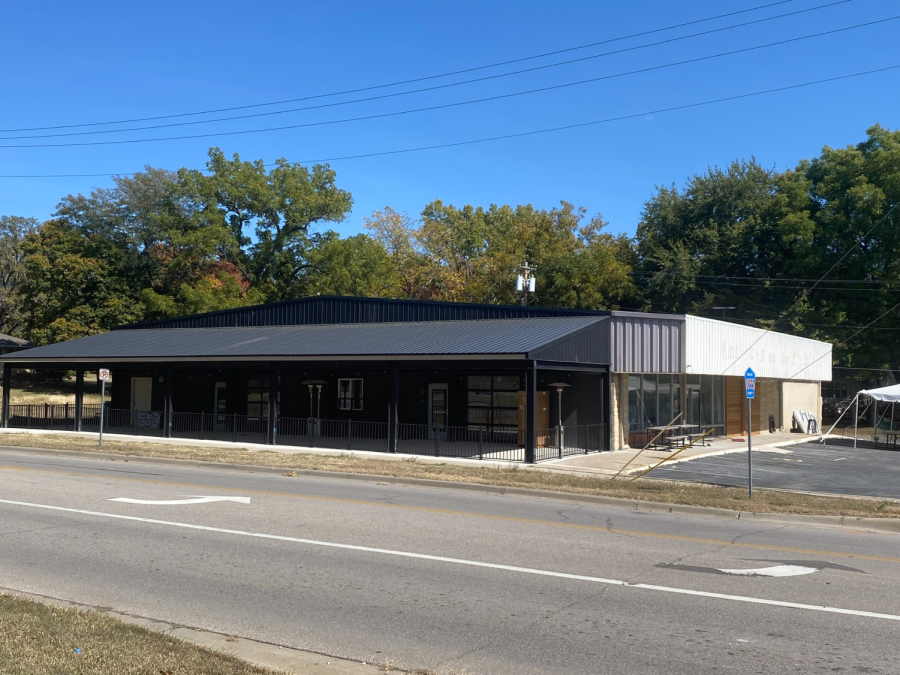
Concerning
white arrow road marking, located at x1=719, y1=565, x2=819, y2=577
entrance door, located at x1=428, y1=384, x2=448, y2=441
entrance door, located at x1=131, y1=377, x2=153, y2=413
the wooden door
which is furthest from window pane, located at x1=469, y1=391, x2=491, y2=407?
white arrow road marking, located at x1=719, y1=565, x2=819, y2=577

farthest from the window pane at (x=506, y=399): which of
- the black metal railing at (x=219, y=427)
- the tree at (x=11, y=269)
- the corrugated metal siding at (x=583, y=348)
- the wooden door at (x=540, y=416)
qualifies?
the tree at (x=11, y=269)

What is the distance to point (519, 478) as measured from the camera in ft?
60.4

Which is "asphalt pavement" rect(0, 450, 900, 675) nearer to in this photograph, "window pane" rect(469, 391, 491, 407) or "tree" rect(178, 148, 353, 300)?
"window pane" rect(469, 391, 491, 407)

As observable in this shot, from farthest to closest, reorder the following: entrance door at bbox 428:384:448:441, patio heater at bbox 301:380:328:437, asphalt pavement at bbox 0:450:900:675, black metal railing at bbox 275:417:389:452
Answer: patio heater at bbox 301:380:328:437 → entrance door at bbox 428:384:448:441 → black metal railing at bbox 275:417:389:452 → asphalt pavement at bbox 0:450:900:675

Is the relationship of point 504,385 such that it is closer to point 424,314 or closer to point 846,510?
point 424,314

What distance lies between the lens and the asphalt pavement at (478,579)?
652cm

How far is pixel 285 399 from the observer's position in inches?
1304

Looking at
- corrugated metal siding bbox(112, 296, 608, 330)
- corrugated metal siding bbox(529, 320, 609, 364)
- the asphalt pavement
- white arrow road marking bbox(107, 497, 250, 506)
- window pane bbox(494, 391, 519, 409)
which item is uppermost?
corrugated metal siding bbox(112, 296, 608, 330)

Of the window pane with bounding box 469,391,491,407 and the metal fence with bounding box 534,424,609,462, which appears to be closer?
the metal fence with bounding box 534,424,609,462

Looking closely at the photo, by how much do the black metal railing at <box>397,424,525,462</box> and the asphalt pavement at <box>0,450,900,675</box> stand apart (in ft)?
32.0

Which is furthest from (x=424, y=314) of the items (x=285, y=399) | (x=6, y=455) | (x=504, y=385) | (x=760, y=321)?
(x=760, y=321)

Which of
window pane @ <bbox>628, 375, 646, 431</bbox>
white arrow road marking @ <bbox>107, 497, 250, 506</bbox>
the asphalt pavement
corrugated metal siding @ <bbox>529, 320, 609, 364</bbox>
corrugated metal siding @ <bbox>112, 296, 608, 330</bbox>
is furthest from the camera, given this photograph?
corrugated metal siding @ <bbox>112, 296, 608, 330</bbox>

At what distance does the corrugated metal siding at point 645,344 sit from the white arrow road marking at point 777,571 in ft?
55.6

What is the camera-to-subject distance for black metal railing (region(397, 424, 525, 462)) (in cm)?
2468
